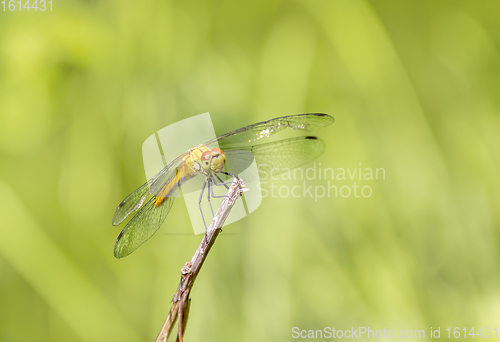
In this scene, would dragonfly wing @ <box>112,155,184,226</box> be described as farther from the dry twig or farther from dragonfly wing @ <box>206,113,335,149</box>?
the dry twig

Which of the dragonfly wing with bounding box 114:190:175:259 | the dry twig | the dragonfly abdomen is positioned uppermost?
the dragonfly abdomen

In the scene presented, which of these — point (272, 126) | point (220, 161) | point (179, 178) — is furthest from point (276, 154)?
point (179, 178)

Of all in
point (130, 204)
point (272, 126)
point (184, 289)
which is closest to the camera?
point (184, 289)

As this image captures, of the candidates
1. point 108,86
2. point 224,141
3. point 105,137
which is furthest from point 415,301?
point 108,86

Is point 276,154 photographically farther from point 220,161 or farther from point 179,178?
point 179,178

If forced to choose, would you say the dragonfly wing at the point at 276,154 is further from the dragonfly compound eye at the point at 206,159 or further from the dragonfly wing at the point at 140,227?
the dragonfly wing at the point at 140,227

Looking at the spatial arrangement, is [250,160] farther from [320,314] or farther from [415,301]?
[415,301]

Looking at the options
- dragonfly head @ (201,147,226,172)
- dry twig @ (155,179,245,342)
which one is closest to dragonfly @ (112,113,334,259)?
dragonfly head @ (201,147,226,172)

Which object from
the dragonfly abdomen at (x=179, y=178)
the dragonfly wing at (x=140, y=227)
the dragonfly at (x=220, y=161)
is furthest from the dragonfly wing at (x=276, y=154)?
the dragonfly wing at (x=140, y=227)
